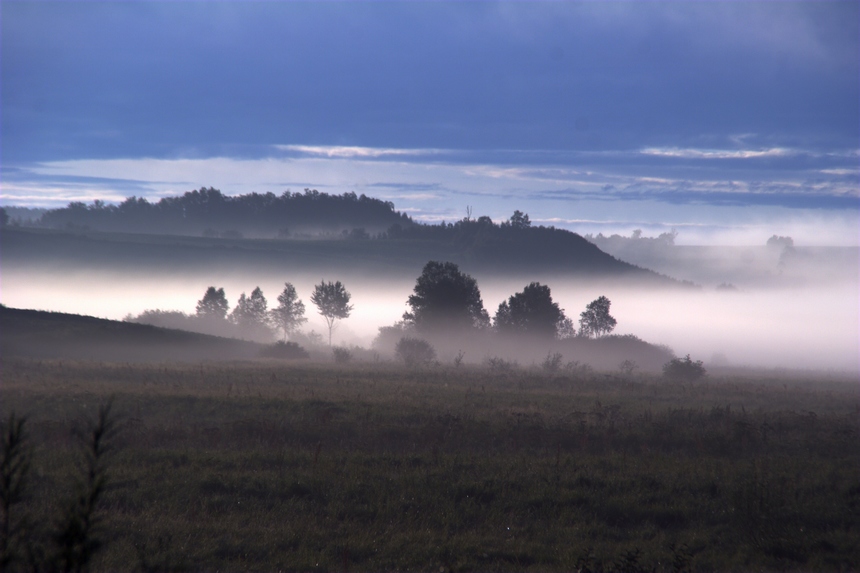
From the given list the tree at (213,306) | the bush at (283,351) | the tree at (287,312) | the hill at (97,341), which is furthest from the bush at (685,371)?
the tree at (213,306)

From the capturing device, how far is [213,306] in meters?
82.4

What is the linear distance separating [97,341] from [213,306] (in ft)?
131

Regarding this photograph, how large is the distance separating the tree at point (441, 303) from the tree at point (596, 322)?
17906 millimetres

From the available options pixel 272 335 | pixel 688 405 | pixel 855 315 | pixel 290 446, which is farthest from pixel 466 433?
pixel 855 315

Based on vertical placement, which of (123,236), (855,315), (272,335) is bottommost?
(272,335)

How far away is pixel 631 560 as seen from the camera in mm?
7160

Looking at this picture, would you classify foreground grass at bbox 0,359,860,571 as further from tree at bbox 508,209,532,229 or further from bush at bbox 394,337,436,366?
tree at bbox 508,209,532,229

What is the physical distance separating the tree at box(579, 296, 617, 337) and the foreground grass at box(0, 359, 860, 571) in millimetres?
52973

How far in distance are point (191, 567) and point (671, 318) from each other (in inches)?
4917

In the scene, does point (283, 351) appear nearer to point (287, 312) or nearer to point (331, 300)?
point (331, 300)

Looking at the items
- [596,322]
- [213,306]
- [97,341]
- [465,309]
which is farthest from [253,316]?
[596,322]

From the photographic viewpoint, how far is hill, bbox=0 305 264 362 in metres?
38.8

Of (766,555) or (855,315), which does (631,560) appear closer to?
(766,555)

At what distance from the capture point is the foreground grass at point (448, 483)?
8.27 metres
